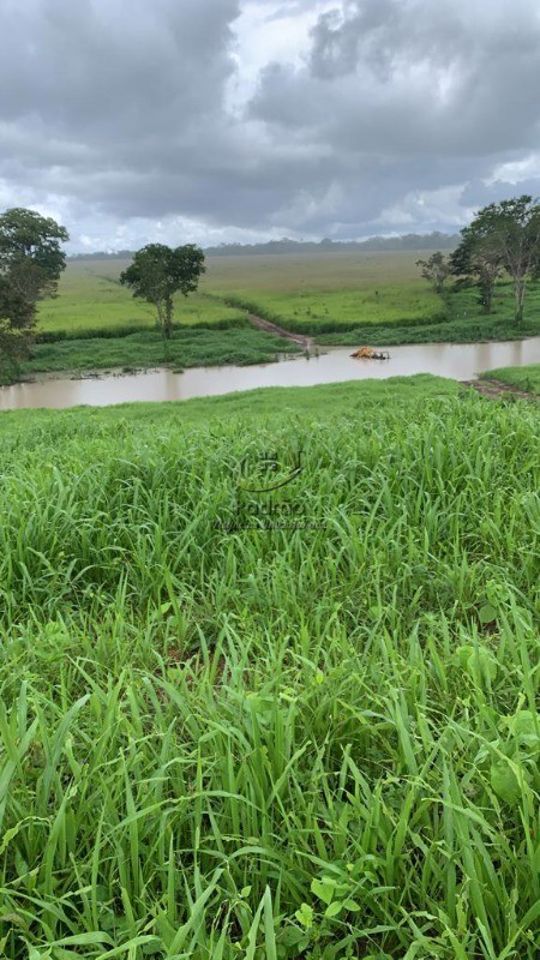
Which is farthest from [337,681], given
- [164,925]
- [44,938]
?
[44,938]

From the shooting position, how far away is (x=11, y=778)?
1.30m

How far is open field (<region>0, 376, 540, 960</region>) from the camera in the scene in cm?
109

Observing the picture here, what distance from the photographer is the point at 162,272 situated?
26.4 meters

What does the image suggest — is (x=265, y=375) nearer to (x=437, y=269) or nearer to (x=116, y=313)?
(x=116, y=313)

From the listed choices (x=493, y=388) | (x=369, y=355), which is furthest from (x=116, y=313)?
(x=493, y=388)

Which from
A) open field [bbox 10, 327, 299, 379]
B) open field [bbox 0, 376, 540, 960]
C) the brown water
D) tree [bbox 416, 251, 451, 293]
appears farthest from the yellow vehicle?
open field [bbox 0, 376, 540, 960]

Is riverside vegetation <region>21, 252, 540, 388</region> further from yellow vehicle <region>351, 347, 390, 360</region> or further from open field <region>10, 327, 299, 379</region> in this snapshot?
yellow vehicle <region>351, 347, 390, 360</region>

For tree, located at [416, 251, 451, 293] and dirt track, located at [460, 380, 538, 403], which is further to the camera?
tree, located at [416, 251, 451, 293]

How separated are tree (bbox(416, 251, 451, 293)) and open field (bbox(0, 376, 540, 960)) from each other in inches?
1505

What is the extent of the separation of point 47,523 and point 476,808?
2249 mm

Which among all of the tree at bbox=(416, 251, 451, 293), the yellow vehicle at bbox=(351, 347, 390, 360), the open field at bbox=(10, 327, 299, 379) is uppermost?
the tree at bbox=(416, 251, 451, 293)

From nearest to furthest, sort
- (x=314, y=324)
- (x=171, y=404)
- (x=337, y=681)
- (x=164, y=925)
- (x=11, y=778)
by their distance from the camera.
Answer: (x=164, y=925)
(x=11, y=778)
(x=337, y=681)
(x=171, y=404)
(x=314, y=324)

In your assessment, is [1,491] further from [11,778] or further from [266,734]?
[266,734]

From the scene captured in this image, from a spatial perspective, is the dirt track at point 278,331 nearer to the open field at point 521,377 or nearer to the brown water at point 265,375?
the brown water at point 265,375
